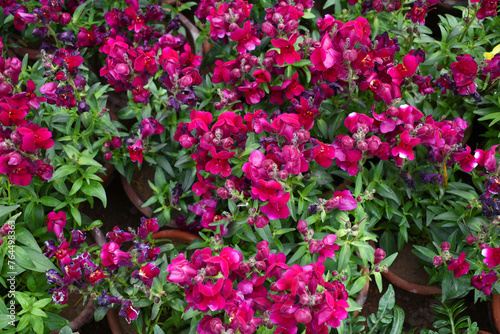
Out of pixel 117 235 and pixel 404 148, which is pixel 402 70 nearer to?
pixel 404 148

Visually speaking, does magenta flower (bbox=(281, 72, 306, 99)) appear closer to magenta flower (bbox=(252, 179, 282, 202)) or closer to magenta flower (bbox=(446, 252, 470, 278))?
magenta flower (bbox=(252, 179, 282, 202))

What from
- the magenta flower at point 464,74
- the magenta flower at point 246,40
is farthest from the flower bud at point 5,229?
the magenta flower at point 464,74

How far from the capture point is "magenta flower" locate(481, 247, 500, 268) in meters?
2.07

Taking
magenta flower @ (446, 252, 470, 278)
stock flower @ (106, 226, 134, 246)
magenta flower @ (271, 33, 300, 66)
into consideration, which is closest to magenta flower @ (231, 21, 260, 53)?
magenta flower @ (271, 33, 300, 66)

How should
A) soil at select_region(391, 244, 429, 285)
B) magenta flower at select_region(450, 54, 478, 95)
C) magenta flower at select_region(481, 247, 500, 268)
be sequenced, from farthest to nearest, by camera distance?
1. soil at select_region(391, 244, 429, 285)
2. magenta flower at select_region(450, 54, 478, 95)
3. magenta flower at select_region(481, 247, 500, 268)

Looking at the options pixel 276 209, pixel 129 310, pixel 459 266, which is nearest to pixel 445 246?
pixel 459 266

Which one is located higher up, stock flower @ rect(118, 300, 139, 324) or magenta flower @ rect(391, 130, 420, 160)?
magenta flower @ rect(391, 130, 420, 160)

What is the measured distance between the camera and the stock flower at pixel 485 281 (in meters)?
2.14

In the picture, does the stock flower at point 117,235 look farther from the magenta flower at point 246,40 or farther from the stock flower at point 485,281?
the stock flower at point 485,281

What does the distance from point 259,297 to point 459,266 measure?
1041 mm

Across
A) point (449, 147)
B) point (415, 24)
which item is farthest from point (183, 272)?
point (415, 24)

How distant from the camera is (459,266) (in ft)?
7.17

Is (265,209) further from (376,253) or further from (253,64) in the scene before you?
(253,64)

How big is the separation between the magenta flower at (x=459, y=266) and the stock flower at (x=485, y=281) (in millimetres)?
78
